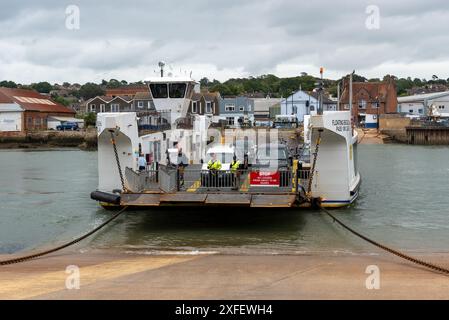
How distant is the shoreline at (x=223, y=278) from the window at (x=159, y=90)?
10908 mm

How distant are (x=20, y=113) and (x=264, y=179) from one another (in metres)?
62.1

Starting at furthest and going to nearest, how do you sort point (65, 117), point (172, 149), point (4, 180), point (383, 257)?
1. point (65, 117)
2. point (4, 180)
3. point (172, 149)
4. point (383, 257)

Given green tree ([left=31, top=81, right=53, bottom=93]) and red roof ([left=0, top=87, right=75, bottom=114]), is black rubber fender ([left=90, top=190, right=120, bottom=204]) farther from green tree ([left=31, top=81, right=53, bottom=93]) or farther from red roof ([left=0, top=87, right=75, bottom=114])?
green tree ([left=31, top=81, right=53, bottom=93])

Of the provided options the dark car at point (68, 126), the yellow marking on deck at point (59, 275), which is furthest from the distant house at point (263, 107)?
the yellow marking on deck at point (59, 275)

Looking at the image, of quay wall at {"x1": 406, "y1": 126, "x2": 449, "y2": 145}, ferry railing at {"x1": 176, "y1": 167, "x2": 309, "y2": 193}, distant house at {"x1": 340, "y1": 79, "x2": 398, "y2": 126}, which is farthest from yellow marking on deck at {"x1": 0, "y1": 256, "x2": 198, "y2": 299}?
distant house at {"x1": 340, "y1": 79, "x2": 398, "y2": 126}

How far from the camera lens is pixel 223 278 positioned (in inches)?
381

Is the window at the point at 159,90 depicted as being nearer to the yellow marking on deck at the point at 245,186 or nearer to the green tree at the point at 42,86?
the yellow marking on deck at the point at 245,186

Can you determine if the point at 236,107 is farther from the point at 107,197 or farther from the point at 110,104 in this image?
the point at 107,197

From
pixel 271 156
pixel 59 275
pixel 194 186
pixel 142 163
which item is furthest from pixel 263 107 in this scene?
pixel 59 275

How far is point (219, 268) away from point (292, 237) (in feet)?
15.1
